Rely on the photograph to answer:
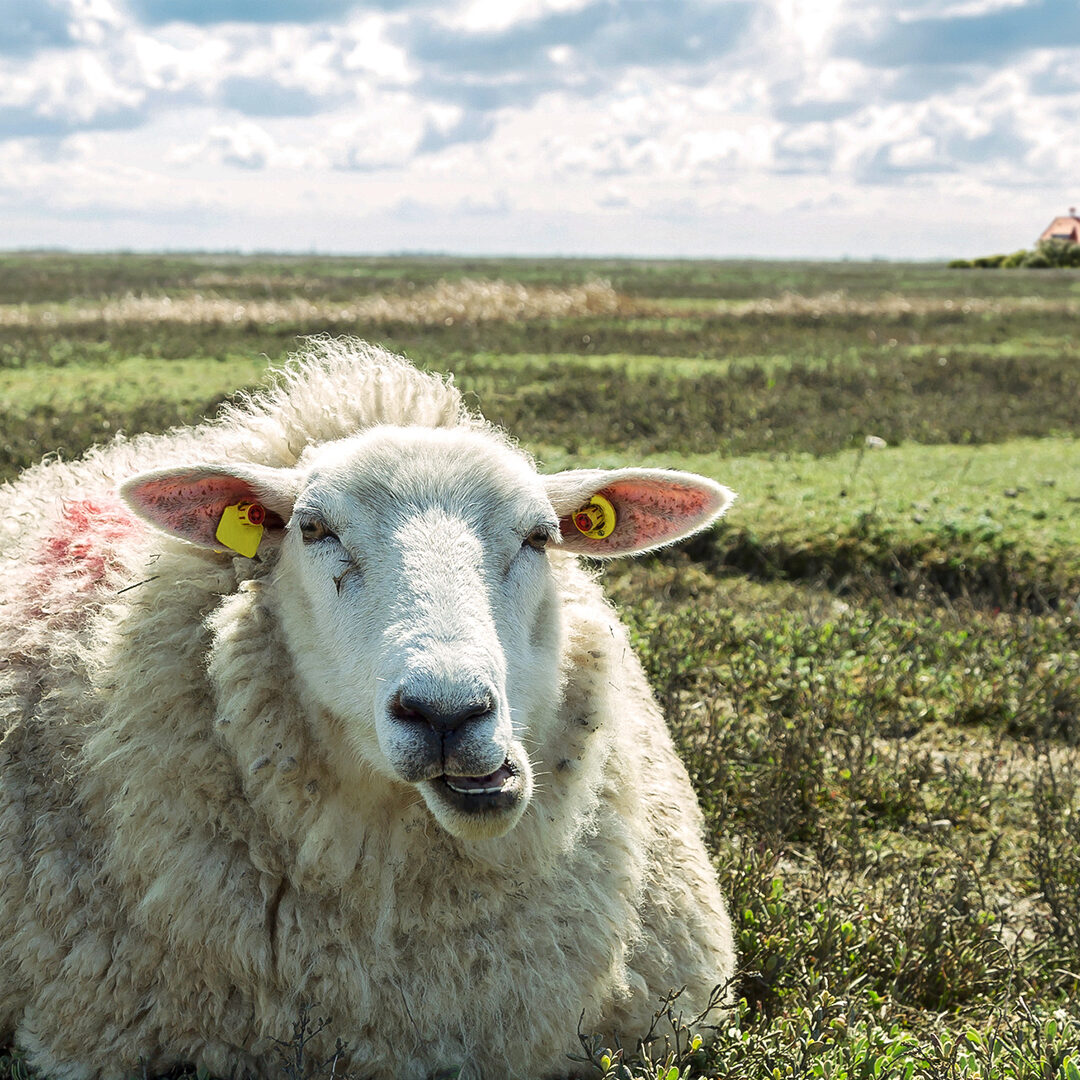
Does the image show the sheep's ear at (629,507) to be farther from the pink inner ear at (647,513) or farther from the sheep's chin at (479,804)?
the sheep's chin at (479,804)

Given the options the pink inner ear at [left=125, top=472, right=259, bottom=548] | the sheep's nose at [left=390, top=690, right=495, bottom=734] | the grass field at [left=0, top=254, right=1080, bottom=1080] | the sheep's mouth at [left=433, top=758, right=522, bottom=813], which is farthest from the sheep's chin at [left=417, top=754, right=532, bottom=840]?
the pink inner ear at [left=125, top=472, right=259, bottom=548]

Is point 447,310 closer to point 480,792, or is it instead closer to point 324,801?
point 324,801

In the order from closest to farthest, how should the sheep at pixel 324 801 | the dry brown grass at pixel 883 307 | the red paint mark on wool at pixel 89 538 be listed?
the sheep at pixel 324 801
the red paint mark on wool at pixel 89 538
the dry brown grass at pixel 883 307

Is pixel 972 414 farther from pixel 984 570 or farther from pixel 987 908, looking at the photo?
pixel 987 908

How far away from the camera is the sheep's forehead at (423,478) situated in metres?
2.62

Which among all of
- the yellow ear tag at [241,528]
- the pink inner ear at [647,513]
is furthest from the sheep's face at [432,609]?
the pink inner ear at [647,513]

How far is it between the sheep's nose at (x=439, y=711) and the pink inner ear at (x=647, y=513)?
995 millimetres

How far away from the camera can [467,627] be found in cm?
232

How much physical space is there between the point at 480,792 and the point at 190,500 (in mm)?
1238

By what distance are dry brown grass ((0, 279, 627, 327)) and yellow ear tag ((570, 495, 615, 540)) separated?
827 inches

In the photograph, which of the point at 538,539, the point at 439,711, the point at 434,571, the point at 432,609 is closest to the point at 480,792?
the point at 439,711

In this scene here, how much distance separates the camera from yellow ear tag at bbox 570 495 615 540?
303 centimetres

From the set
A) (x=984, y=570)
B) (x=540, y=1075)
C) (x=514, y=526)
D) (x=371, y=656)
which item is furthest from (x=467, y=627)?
(x=984, y=570)

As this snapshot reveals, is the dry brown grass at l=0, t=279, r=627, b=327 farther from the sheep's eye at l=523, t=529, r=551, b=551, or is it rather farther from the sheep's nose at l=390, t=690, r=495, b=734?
the sheep's nose at l=390, t=690, r=495, b=734
